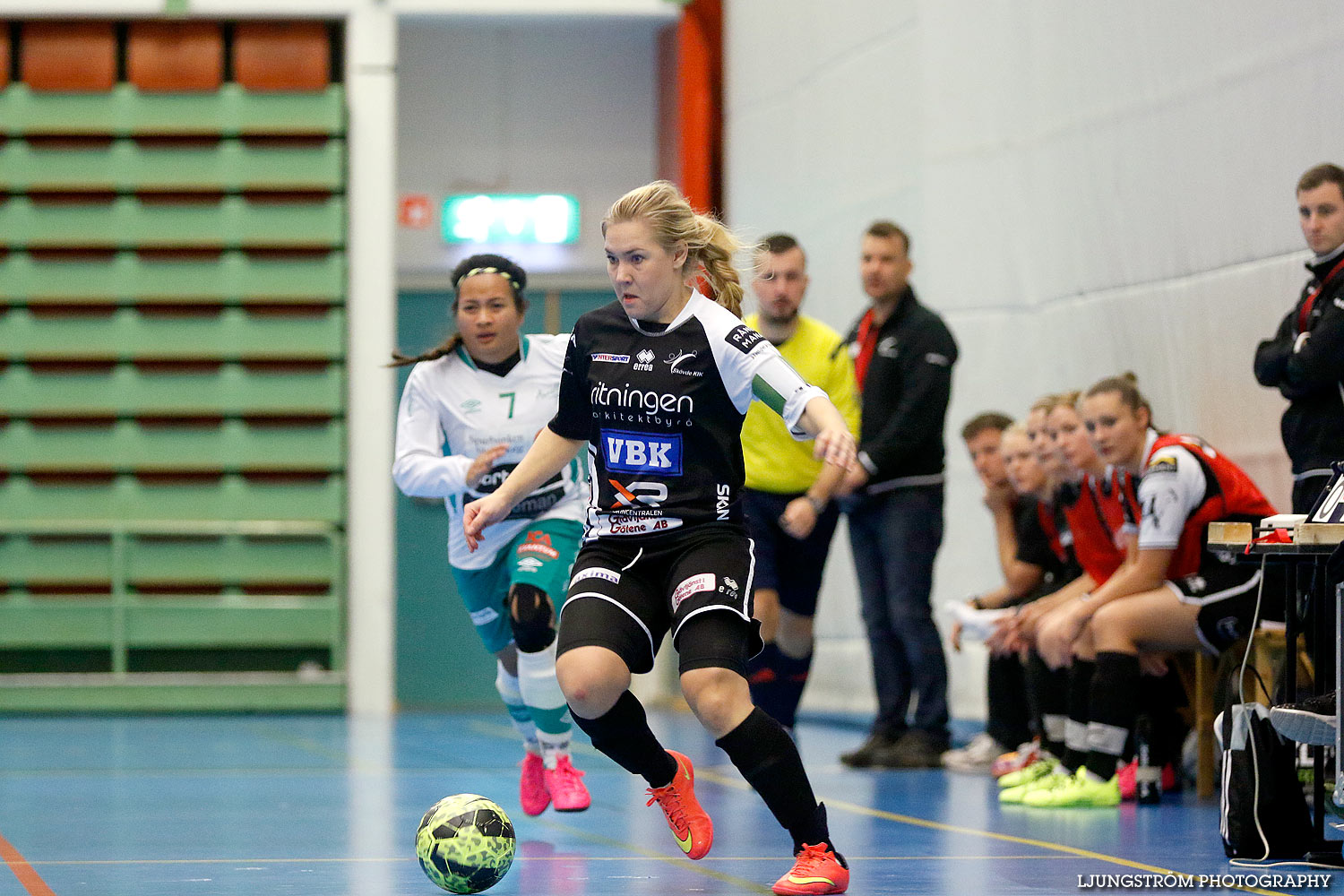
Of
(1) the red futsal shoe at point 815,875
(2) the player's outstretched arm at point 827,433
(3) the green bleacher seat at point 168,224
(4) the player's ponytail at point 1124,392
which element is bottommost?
(1) the red futsal shoe at point 815,875

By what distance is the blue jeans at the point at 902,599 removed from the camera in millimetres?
7441

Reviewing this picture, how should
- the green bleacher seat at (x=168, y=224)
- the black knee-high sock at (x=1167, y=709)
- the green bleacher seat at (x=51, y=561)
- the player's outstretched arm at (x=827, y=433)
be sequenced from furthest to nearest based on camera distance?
the green bleacher seat at (x=168, y=224), the green bleacher seat at (x=51, y=561), the black knee-high sock at (x=1167, y=709), the player's outstretched arm at (x=827, y=433)

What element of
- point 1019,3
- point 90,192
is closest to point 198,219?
point 90,192

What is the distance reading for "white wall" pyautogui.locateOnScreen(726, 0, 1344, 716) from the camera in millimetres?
6672

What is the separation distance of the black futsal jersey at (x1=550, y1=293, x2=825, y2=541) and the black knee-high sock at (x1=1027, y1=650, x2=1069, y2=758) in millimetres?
2996

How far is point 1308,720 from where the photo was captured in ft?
13.9

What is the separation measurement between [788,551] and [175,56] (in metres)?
6.87

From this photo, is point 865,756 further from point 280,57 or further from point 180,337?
point 280,57

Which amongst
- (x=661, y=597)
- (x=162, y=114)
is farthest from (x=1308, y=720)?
(x=162, y=114)

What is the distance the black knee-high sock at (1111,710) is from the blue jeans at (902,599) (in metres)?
1.46

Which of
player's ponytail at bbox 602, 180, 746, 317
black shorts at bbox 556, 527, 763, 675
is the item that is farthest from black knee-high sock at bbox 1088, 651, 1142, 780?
player's ponytail at bbox 602, 180, 746, 317

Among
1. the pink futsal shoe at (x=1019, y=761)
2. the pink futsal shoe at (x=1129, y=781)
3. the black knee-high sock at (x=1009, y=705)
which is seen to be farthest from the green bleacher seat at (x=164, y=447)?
the pink futsal shoe at (x=1129, y=781)

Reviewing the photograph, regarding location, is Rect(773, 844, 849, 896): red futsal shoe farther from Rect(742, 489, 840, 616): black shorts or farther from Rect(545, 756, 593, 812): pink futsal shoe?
Rect(742, 489, 840, 616): black shorts

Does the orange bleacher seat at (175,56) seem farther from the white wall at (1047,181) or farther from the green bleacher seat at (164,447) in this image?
the white wall at (1047,181)
